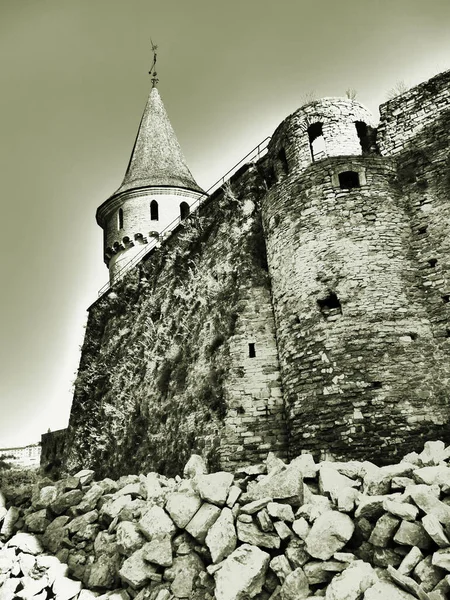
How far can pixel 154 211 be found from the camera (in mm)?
27297

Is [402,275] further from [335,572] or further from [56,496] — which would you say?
[56,496]

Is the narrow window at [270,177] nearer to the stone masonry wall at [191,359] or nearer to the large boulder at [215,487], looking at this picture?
the stone masonry wall at [191,359]

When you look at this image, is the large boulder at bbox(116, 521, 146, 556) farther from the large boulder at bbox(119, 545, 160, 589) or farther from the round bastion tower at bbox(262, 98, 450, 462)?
the round bastion tower at bbox(262, 98, 450, 462)

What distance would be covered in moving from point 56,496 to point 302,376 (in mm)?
5032

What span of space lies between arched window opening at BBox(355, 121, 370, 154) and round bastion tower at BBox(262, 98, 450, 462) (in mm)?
24

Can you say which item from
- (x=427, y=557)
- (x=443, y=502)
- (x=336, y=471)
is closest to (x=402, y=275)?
(x=336, y=471)

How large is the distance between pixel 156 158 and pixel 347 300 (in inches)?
851

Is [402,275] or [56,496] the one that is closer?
[56,496]

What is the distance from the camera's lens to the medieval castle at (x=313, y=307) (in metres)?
9.93

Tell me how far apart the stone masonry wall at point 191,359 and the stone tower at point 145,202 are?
226 inches

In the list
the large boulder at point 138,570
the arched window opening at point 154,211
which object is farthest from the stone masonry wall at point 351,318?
the arched window opening at point 154,211

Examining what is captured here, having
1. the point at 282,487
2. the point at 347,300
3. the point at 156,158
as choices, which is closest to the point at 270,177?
the point at 347,300

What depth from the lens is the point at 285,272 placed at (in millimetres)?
11859

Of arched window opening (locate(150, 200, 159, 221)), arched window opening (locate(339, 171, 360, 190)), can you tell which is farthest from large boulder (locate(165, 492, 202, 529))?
arched window opening (locate(150, 200, 159, 221))
